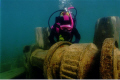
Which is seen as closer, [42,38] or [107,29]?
[107,29]

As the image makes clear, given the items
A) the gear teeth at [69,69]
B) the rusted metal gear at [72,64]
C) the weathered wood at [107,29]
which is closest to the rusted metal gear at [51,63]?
the rusted metal gear at [72,64]

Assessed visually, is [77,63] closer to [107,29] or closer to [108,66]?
[108,66]

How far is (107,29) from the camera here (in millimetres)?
3717

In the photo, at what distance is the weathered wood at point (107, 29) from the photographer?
3.63 m

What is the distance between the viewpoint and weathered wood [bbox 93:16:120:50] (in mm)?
3629

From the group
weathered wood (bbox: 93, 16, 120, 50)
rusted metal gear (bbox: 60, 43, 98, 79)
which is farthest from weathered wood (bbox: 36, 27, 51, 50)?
rusted metal gear (bbox: 60, 43, 98, 79)

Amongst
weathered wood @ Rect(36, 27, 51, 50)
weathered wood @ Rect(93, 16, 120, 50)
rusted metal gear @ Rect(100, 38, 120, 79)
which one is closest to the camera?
rusted metal gear @ Rect(100, 38, 120, 79)

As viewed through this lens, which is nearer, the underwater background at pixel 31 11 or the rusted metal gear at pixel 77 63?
the rusted metal gear at pixel 77 63

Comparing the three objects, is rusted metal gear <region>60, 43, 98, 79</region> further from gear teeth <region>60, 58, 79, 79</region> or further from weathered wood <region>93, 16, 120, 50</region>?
weathered wood <region>93, 16, 120, 50</region>

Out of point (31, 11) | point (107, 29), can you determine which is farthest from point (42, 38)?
point (31, 11)

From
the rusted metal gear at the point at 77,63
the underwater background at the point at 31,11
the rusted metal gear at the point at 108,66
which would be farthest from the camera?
the underwater background at the point at 31,11

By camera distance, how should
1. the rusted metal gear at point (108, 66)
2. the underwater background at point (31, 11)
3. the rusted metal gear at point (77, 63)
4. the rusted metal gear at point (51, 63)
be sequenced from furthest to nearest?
the underwater background at point (31, 11)
the rusted metal gear at point (51, 63)
the rusted metal gear at point (77, 63)
the rusted metal gear at point (108, 66)

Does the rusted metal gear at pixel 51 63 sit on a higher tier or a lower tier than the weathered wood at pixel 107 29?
lower

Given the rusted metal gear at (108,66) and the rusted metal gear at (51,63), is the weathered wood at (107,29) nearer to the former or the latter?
the rusted metal gear at (51,63)
